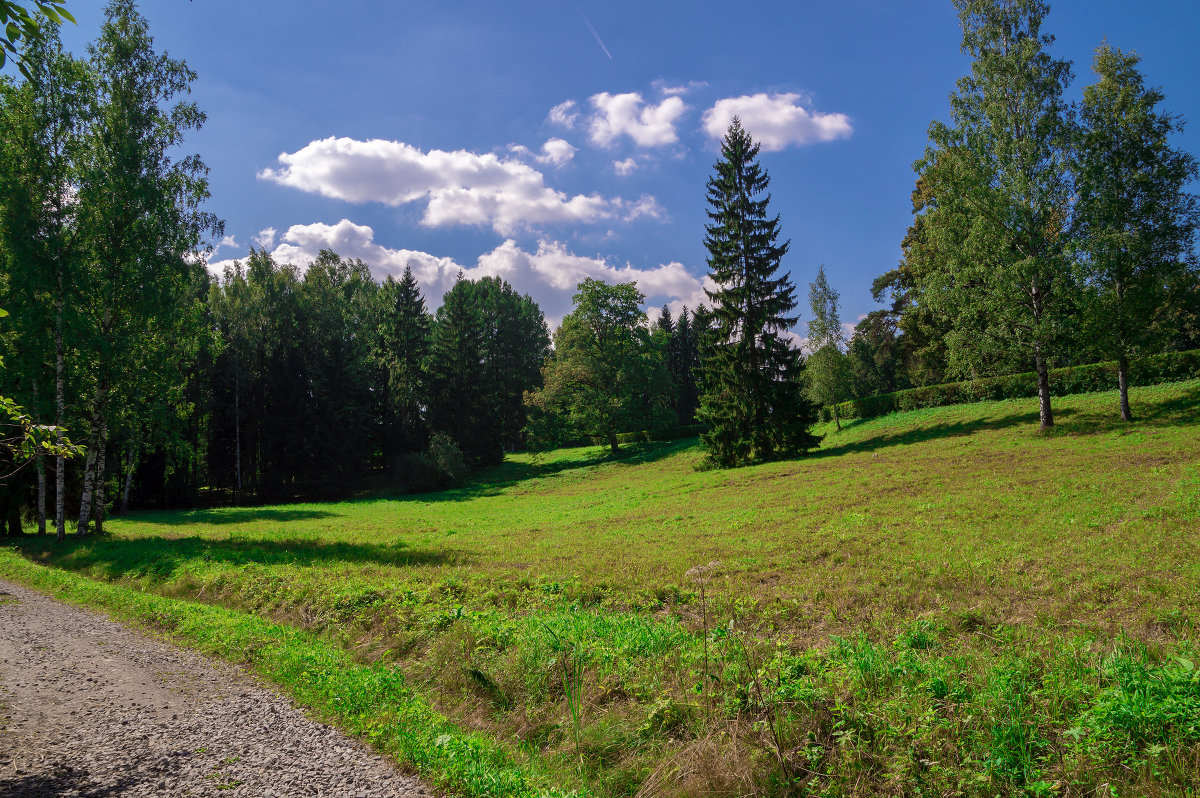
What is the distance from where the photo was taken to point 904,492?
53.2ft

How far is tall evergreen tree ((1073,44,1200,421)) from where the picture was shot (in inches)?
835

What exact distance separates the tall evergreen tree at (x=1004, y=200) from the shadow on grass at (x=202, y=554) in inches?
994

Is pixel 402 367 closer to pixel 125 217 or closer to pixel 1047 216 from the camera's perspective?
pixel 125 217

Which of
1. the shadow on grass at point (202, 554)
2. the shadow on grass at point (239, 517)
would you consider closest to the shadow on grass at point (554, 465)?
the shadow on grass at point (239, 517)

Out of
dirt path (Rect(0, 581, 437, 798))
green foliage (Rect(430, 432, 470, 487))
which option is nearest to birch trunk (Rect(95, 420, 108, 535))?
dirt path (Rect(0, 581, 437, 798))

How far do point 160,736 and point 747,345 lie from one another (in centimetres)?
2950

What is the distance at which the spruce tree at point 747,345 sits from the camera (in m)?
30.1

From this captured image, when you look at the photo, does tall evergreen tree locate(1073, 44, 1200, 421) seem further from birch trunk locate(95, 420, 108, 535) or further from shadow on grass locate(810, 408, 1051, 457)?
birch trunk locate(95, 420, 108, 535)

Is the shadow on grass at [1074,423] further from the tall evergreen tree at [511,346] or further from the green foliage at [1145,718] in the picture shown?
the tall evergreen tree at [511,346]

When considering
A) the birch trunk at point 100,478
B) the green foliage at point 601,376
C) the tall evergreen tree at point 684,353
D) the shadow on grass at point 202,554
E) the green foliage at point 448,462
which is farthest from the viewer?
the tall evergreen tree at point 684,353

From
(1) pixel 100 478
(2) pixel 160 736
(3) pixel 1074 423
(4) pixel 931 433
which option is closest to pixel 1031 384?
(4) pixel 931 433

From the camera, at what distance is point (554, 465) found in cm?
4709

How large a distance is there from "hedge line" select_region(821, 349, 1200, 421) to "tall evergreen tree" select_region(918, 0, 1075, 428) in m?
3.29

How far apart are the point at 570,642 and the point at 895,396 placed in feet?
118
